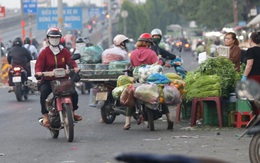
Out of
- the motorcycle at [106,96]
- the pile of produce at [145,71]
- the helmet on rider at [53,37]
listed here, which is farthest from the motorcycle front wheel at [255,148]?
the motorcycle at [106,96]

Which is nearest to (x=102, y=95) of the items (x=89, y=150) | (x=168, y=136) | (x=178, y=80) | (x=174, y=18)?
(x=178, y=80)

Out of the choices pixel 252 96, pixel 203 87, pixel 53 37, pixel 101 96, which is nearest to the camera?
pixel 252 96

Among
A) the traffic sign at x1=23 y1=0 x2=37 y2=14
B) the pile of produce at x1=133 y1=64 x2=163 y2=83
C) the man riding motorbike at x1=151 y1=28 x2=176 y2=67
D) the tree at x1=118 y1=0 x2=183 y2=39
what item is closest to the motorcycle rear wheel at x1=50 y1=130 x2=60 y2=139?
the pile of produce at x1=133 y1=64 x2=163 y2=83

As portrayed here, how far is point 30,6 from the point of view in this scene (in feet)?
175

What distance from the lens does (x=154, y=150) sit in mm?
12508

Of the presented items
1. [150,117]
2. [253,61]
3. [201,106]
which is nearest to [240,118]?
[201,106]

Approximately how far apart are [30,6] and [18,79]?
1150 inches

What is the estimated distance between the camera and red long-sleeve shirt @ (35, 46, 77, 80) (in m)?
14.2

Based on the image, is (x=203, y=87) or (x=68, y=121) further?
(x=203, y=87)

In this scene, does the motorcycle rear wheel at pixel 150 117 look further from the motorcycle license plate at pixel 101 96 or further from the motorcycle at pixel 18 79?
the motorcycle at pixel 18 79

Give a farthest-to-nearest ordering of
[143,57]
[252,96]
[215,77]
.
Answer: [143,57]
[215,77]
[252,96]

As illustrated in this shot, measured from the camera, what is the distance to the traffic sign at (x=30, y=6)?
5312 cm

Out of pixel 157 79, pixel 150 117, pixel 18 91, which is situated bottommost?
pixel 18 91

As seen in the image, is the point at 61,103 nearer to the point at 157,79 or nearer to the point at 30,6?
the point at 157,79
